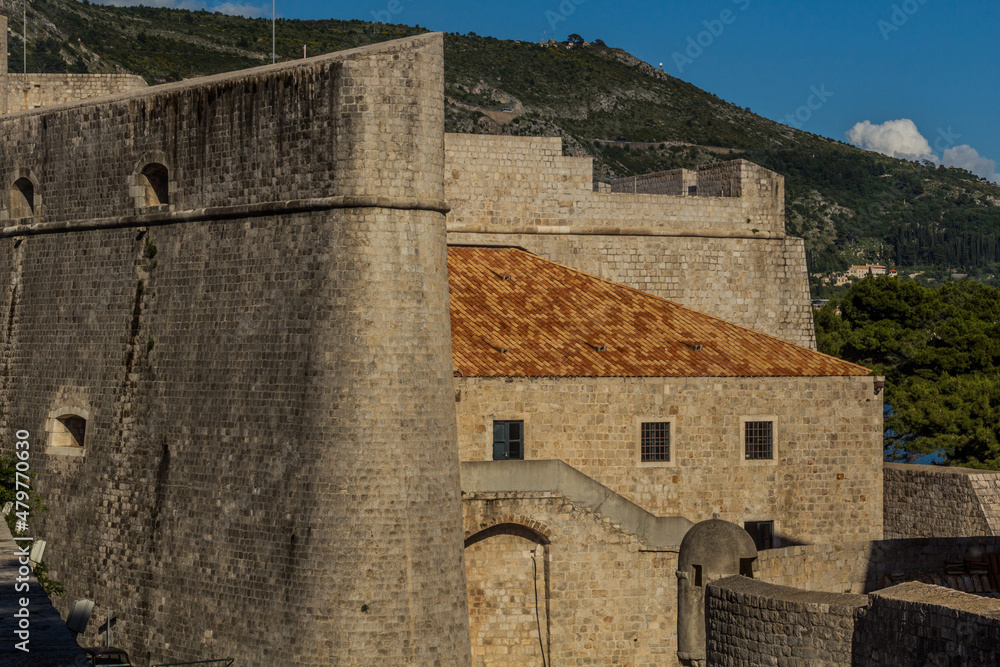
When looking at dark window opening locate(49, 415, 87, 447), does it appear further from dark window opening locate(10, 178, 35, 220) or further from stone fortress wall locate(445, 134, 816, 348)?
stone fortress wall locate(445, 134, 816, 348)

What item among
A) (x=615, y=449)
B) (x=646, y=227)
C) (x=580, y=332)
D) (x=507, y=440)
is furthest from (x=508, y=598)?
(x=646, y=227)

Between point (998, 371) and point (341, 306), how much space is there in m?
28.0

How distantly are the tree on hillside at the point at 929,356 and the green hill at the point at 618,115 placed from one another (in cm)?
4679

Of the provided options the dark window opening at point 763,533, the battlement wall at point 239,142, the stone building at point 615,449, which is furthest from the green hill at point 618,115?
the dark window opening at point 763,533

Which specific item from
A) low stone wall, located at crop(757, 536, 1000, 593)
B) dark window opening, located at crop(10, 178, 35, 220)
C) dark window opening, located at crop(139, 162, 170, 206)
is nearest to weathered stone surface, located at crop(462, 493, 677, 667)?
low stone wall, located at crop(757, 536, 1000, 593)

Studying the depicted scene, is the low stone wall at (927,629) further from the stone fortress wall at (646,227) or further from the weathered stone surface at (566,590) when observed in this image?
the stone fortress wall at (646,227)

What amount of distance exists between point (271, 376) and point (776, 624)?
955 cm

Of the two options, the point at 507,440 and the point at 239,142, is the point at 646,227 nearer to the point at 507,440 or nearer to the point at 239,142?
the point at 507,440

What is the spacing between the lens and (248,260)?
2281cm

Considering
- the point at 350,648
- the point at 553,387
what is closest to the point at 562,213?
the point at 553,387

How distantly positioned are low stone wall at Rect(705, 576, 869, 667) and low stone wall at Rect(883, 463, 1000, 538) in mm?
11591

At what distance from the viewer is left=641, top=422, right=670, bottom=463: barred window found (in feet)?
90.9

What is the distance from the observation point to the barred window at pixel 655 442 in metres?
27.7

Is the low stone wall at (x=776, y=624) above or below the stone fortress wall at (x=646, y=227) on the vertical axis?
below
